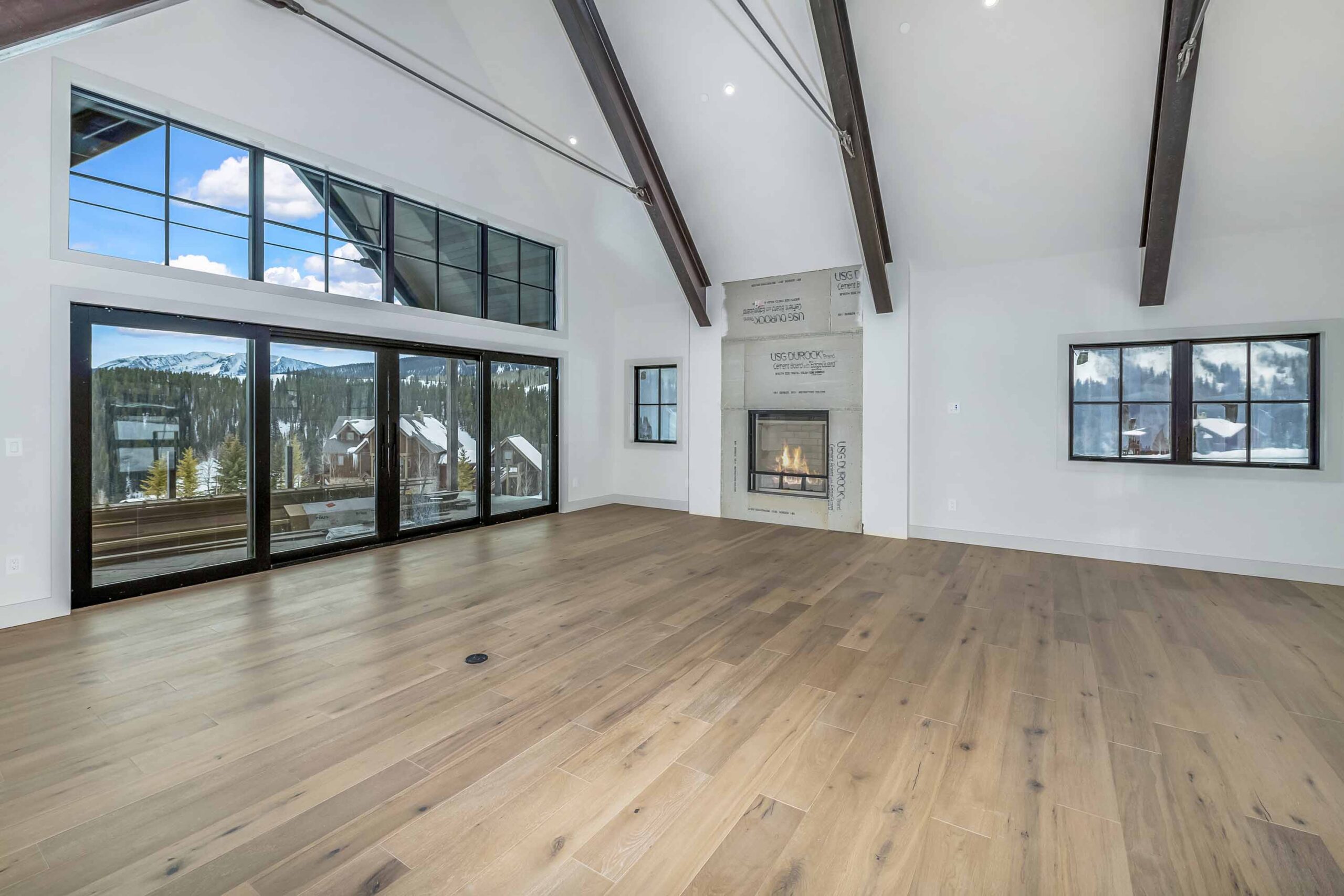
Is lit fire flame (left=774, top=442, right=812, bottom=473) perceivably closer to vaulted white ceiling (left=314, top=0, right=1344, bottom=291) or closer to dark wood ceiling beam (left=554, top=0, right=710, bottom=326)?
dark wood ceiling beam (left=554, top=0, right=710, bottom=326)

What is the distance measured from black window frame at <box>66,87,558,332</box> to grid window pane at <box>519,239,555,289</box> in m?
0.02

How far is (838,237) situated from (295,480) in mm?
5809

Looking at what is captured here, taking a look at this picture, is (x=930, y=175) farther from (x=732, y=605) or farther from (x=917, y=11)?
(x=732, y=605)

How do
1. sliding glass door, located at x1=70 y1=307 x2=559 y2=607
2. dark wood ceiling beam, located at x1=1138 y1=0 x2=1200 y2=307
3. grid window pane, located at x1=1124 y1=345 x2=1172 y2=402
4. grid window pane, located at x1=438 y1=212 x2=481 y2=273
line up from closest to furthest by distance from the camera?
1. dark wood ceiling beam, located at x1=1138 y1=0 x2=1200 y2=307
2. sliding glass door, located at x1=70 y1=307 x2=559 y2=607
3. grid window pane, located at x1=1124 y1=345 x2=1172 y2=402
4. grid window pane, located at x1=438 y1=212 x2=481 y2=273

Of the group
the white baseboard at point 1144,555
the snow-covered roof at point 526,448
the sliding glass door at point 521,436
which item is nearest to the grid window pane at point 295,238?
the sliding glass door at point 521,436

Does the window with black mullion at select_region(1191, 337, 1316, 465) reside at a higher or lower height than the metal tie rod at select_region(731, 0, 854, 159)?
lower

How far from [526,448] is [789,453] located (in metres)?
3.26

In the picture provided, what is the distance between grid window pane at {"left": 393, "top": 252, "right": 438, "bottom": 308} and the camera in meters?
5.88

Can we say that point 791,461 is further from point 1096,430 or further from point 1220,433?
point 1220,433

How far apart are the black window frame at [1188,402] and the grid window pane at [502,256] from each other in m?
5.96

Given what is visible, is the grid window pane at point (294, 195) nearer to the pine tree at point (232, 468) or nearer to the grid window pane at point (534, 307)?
the pine tree at point (232, 468)

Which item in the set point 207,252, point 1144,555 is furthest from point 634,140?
point 1144,555

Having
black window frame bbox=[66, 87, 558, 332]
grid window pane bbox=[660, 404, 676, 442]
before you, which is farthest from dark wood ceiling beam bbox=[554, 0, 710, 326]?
black window frame bbox=[66, 87, 558, 332]

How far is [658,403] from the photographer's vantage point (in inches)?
331
